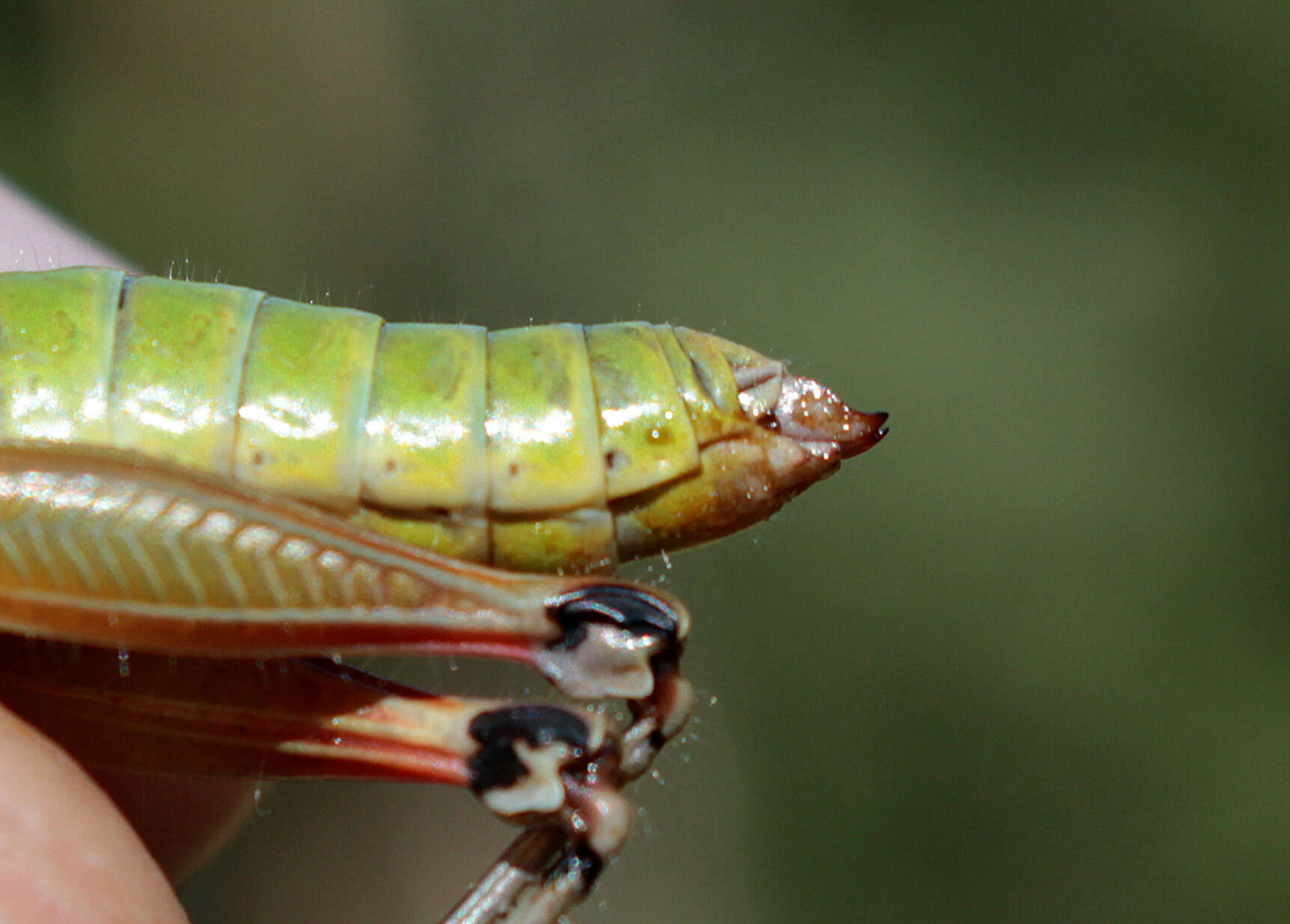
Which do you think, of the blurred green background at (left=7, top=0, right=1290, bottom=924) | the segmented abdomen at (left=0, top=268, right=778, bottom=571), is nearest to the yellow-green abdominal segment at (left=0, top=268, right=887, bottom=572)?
the segmented abdomen at (left=0, top=268, right=778, bottom=571)

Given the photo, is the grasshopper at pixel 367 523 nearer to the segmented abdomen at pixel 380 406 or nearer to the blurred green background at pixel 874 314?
the segmented abdomen at pixel 380 406

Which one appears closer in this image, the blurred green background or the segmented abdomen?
the segmented abdomen

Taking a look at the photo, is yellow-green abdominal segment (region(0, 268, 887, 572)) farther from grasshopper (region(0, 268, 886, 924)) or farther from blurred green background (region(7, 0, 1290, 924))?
blurred green background (region(7, 0, 1290, 924))

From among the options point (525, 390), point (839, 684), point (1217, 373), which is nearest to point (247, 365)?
point (525, 390)

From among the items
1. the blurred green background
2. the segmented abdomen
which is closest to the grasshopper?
Result: the segmented abdomen

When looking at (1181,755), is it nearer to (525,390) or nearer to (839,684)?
(839,684)

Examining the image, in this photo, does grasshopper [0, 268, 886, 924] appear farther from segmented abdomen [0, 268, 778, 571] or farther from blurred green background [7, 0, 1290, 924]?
blurred green background [7, 0, 1290, 924]

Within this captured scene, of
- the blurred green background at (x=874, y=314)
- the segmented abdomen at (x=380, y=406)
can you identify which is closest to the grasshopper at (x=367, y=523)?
the segmented abdomen at (x=380, y=406)
